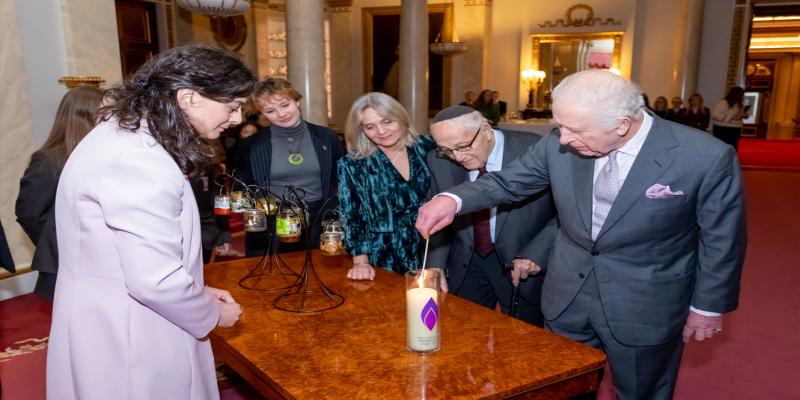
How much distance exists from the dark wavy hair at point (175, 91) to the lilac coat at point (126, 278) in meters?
0.03

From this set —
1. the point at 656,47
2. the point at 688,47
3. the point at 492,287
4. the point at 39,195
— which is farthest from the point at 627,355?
the point at 656,47

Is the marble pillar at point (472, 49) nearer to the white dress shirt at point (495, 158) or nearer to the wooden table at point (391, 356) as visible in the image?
the white dress shirt at point (495, 158)

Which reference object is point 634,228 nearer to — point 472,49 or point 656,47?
point 472,49

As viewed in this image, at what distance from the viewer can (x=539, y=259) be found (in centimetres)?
243

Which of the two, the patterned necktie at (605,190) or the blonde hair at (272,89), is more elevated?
the blonde hair at (272,89)

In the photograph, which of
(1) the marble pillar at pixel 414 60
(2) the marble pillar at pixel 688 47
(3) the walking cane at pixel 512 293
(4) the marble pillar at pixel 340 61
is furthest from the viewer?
(4) the marble pillar at pixel 340 61

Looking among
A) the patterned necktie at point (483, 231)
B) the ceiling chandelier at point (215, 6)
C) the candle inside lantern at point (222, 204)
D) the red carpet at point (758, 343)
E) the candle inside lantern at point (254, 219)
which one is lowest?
the red carpet at point (758, 343)

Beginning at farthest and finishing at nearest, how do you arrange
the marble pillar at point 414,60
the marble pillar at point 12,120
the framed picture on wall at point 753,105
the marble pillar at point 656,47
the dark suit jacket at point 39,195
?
the framed picture on wall at point 753,105, the marble pillar at point 656,47, the marble pillar at point 414,60, the marble pillar at point 12,120, the dark suit jacket at point 39,195

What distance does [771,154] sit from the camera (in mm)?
13492

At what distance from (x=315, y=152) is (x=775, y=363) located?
2.82m

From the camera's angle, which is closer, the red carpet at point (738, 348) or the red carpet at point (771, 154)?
the red carpet at point (738, 348)

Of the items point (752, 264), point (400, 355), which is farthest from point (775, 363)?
point (400, 355)

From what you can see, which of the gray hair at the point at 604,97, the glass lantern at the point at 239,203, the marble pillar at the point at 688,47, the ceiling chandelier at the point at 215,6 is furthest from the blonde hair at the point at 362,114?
the marble pillar at the point at 688,47

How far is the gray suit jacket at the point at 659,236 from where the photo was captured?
1780mm
